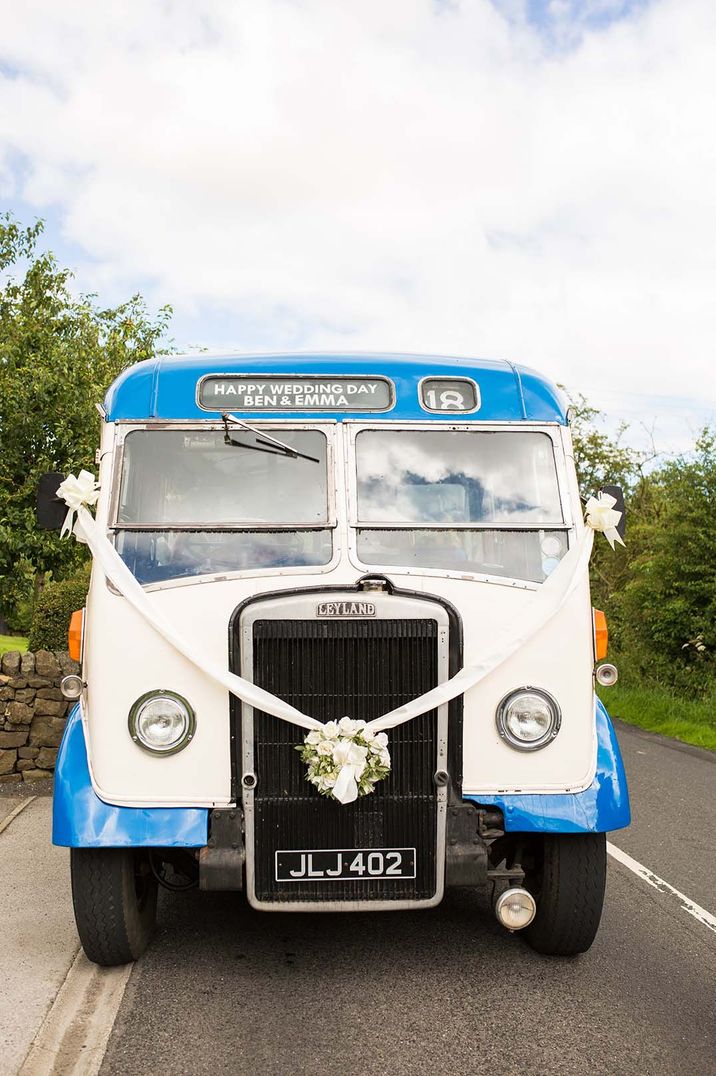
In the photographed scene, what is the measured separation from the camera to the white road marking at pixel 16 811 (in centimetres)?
806

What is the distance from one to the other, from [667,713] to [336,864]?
39.1 feet

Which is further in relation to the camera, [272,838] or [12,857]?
[12,857]

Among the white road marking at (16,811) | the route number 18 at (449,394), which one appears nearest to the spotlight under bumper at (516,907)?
the route number 18 at (449,394)

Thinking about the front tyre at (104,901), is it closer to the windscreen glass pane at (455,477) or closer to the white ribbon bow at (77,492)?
the white ribbon bow at (77,492)

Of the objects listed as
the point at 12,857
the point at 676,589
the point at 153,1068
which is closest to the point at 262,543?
the point at 153,1068

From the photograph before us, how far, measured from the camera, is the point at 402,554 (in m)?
5.12

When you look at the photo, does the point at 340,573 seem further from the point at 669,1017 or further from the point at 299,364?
the point at 669,1017

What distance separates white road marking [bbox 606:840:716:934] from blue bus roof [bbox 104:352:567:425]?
270 cm

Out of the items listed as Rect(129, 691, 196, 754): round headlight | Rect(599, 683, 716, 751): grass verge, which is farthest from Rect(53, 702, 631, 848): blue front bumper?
Rect(599, 683, 716, 751): grass verge

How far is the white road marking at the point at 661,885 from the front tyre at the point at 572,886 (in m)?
1.08

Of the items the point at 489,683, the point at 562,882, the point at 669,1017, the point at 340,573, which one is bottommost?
the point at 669,1017

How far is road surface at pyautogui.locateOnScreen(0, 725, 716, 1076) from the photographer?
4.00 m

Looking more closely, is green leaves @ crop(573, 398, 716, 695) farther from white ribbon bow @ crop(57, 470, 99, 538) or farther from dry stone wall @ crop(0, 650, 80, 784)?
white ribbon bow @ crop(57, 470, 99, 538)

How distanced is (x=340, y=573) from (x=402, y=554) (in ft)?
1.05
